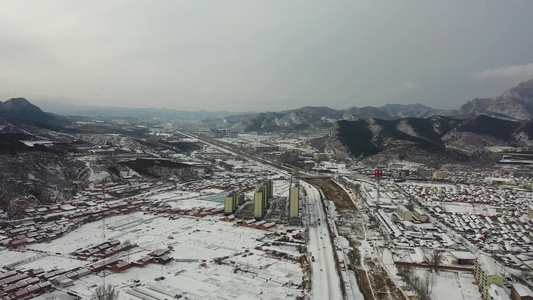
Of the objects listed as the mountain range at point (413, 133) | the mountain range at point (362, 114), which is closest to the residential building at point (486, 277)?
the mountain range at point (413, 133)

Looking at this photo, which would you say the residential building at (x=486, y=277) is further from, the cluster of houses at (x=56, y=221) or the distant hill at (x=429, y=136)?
the distant hill at (x=429, y=136)

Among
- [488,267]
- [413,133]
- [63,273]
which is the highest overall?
[413,133]

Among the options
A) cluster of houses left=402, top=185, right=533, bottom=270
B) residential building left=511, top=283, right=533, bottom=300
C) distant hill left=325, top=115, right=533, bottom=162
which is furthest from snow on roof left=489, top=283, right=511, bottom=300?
distant hill left=325, top=115, right=533, bottom=162

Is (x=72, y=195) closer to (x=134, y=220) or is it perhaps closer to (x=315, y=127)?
(x=134, y=220)

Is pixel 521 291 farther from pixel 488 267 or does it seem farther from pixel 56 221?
pixel 56 221

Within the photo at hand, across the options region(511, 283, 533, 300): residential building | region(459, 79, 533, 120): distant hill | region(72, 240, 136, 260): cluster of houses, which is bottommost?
region(72, 240, 136, 260): cluster of houses

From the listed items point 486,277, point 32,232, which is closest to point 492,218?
point 486,277

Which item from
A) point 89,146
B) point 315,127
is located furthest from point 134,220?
point 315,127

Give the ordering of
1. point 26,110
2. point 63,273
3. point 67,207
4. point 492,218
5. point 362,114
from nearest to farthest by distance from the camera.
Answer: point 63,273 → point 492,218 → point 67,207 → point 26,110 → point 362,114

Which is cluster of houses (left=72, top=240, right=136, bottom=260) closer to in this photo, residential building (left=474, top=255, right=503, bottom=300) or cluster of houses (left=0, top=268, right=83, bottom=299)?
cluster of houses (left=0, top=268, right=83, bottom=299)
